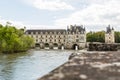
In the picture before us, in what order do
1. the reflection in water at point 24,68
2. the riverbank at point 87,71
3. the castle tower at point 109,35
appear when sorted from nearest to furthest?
1. the riverbank at point 87,71
2. the reflection in water at point 24,68
3. the castle tower at point 109,35

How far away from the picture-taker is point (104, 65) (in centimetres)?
390

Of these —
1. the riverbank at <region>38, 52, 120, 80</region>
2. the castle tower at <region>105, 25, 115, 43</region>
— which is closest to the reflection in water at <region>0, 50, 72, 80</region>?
the riverbank at <region>38, 52, 120, 80</region>

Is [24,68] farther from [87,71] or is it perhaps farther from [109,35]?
[109,35]

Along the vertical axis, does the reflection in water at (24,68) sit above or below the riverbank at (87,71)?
below

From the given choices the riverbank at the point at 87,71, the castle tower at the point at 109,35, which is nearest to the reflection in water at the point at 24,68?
the riverbank at the point at 87,71

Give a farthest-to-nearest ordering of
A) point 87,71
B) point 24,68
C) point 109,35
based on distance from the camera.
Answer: point 109,35
point 24,68
point 87,71

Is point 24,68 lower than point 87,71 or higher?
lower

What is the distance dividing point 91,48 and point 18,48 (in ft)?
320

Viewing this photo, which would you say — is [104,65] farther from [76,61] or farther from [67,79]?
[67,79]

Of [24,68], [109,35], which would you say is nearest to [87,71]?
[24,68]

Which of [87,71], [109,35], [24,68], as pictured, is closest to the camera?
[87,71]

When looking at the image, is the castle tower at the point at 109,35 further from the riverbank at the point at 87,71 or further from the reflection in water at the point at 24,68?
the riverbank at the point at 87,71

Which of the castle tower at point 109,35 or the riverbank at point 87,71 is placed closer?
the riverbank at point 87,71

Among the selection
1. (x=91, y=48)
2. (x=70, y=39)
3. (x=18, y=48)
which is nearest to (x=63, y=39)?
(x=70, y=39)
